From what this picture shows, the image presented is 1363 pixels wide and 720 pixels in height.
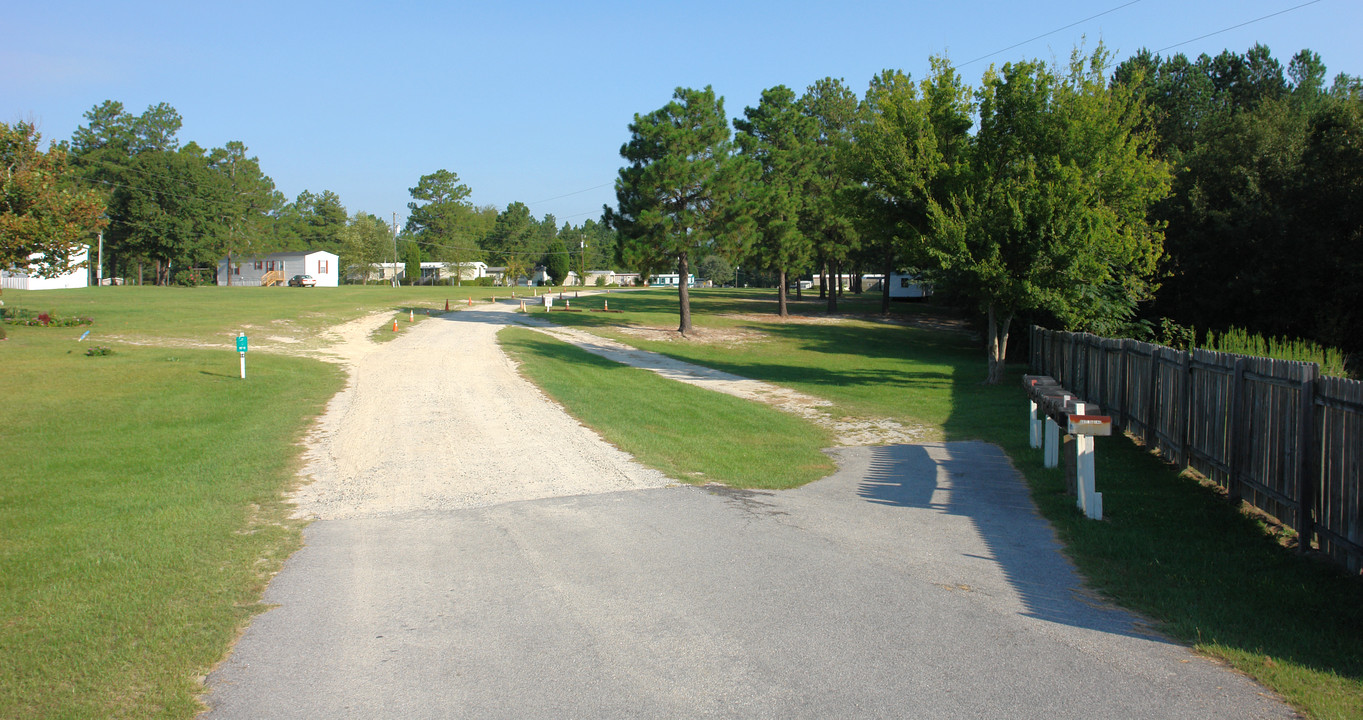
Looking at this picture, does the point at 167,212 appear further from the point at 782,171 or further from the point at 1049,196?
the point at 1049,196

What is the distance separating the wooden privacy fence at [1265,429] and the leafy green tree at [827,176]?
29.3m

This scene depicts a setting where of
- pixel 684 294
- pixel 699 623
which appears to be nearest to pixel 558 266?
pixel 684 294

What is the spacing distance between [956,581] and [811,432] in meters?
8.52

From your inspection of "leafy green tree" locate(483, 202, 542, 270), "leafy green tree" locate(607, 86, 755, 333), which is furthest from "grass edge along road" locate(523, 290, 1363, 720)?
"leafy green tree" locate(483, 202, 542, 270)

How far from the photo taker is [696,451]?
11.8m

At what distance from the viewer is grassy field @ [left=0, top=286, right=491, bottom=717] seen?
14.4ft

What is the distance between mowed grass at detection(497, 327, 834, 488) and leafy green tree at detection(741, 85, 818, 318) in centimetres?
2034

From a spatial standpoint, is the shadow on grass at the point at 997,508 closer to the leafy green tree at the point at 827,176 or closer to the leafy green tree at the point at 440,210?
the leafy green tree at the point at 827,176

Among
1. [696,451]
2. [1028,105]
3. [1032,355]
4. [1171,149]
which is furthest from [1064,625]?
[1171,149]

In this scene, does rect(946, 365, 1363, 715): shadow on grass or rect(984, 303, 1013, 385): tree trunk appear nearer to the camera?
rect(946, 365, 1363, 715): shadow on grass

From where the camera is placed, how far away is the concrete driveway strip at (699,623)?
410 cm

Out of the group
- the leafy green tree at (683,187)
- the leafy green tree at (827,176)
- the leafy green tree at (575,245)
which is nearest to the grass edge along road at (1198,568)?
the leafy green tree at (683,187)

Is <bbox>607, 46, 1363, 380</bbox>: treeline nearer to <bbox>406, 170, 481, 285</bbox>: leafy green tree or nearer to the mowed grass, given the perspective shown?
the mowed grass

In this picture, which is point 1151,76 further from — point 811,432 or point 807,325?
point 811,432
